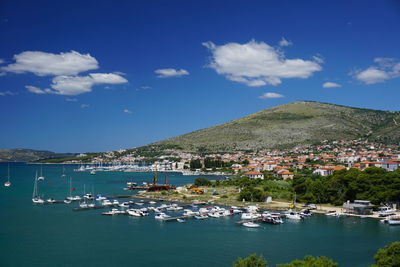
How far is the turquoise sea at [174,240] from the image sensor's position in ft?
82.3

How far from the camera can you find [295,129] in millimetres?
156875

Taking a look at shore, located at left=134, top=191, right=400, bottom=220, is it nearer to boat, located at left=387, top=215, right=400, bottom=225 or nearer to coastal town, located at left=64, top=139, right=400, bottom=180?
boat, located at left=387, top=215, right=400, bottom=225

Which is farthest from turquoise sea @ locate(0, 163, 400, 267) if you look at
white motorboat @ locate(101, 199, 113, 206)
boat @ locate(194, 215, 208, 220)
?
white motorboat @ locate(101, 199, 113, 206)

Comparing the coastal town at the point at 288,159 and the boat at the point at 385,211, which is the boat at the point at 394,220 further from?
the coastal town at the point at 288,159

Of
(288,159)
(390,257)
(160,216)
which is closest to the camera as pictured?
(390,257)

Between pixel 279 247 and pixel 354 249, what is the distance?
16.6 feet

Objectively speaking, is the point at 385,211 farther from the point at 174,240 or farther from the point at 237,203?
the point at 174,240

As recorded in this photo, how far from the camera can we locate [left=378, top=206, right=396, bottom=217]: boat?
35.5 m

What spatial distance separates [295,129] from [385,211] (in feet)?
403

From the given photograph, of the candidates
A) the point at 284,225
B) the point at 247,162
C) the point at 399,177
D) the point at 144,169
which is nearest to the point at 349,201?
the point at 399,177

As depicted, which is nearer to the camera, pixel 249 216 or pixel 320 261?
pixel 320 261

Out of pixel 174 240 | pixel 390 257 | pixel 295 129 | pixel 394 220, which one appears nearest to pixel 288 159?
pixel 295 129

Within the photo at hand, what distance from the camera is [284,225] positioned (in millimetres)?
34562

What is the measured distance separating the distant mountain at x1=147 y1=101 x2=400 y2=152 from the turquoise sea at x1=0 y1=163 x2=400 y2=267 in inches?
4153
